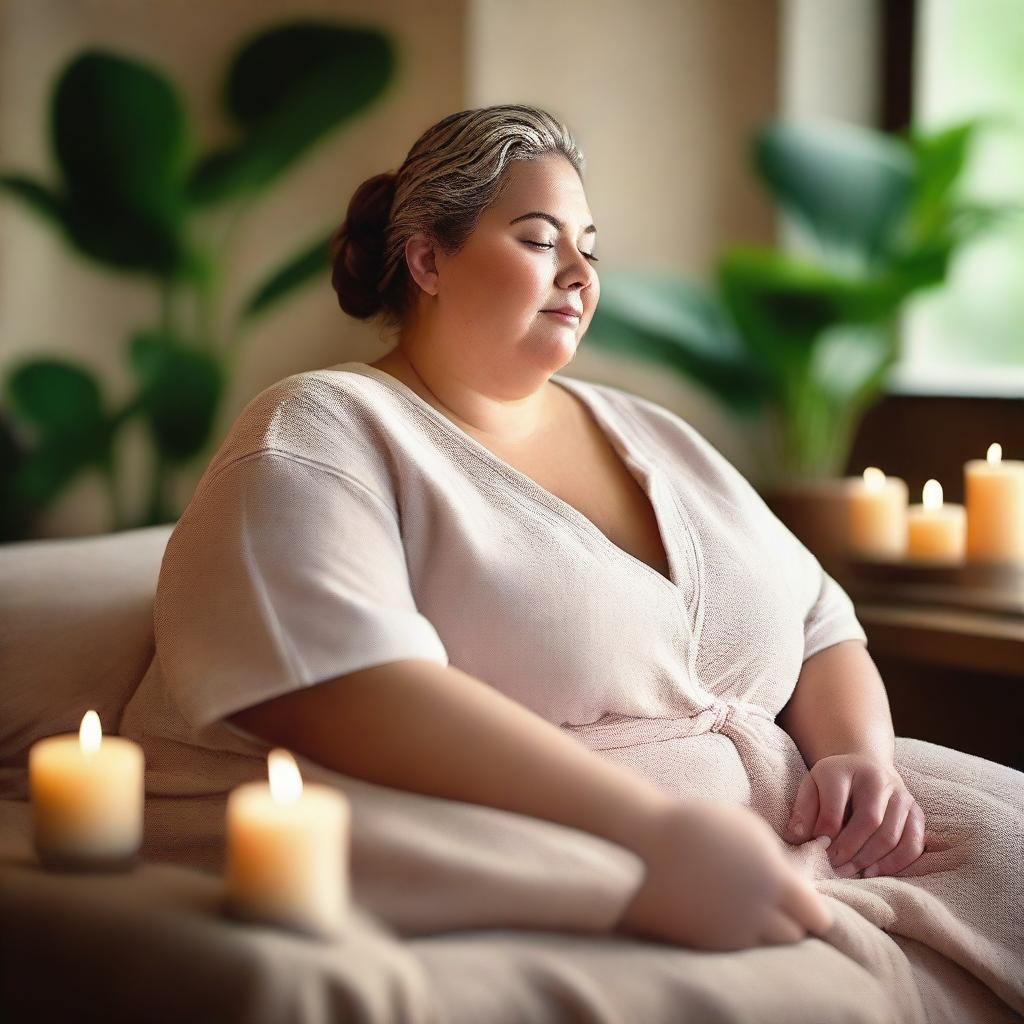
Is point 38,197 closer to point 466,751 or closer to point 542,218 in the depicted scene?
point 542,218

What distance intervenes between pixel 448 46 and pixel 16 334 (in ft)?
3.35

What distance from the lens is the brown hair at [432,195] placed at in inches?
52.9

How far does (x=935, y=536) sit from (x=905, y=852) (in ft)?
3.10

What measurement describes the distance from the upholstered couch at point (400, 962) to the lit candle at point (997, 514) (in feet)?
3.53

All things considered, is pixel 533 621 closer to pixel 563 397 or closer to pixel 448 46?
pixel 563 397

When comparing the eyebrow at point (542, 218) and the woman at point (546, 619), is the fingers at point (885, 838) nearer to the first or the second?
the woman at point (546, 619)

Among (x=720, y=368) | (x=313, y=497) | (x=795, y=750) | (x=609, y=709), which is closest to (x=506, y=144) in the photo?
(x=313, y=497)

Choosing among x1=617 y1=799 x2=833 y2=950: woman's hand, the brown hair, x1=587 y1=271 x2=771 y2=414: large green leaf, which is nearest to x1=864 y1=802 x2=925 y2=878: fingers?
x1=617 y1=799 x2=833 y2=950: woman's hand

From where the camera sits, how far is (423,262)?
138 centimetres

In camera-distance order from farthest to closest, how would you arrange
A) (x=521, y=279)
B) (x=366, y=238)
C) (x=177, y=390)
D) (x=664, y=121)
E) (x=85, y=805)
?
(x=664, y=121)
(x=177, y=390)
(x=366, y=238)
(x=521, y=279)
(x=85, y=805)

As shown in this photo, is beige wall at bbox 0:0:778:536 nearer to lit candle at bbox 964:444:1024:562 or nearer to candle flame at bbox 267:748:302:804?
lit candle at bbox 964:444:1024:562

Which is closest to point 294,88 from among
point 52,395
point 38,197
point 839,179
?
point 38,197

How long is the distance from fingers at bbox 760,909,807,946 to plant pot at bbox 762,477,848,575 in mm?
1225

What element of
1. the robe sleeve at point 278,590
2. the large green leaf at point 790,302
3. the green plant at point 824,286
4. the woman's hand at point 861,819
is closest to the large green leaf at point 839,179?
the green plant at point 824,286
